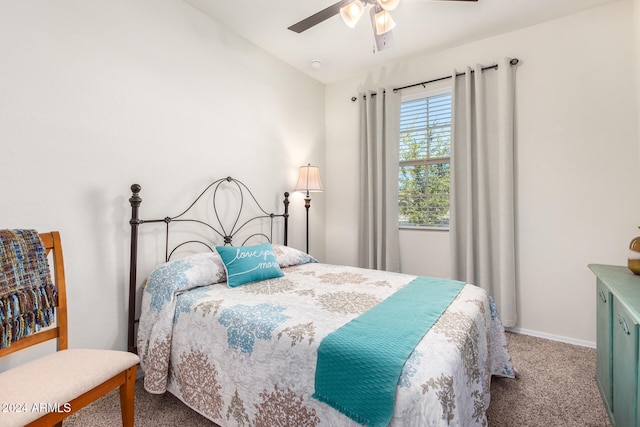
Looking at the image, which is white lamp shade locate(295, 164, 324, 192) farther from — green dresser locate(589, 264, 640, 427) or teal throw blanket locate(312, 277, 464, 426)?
green dresser locate(589, 264, 640, 427)

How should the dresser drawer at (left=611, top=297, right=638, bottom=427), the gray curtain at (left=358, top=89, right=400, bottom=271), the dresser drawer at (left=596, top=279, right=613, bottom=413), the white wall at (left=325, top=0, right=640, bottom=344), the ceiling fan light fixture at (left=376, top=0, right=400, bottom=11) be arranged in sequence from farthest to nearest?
the gray curtain at (left=358, top=89, right=400, bottom=271) → the white wall at (left=325, top=0, right=640, bottom=344) → the ceiling fan light fixture at (left=376, top=0, right=400, bottom=11) → the dresser drawer at (left=596, top=279, right=613, bottom=413) → the dresser drawer at (left=611, top=297, right=638, bottom=427)

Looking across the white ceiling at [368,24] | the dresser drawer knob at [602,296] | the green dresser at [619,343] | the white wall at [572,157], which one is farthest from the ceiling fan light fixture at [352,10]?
the dresser drawer knob at [602,296]

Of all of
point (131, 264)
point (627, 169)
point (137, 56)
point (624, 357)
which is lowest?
point (624, 357)

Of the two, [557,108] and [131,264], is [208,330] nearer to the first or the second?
[131,264]

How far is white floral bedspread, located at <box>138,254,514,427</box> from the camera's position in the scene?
3.53ft

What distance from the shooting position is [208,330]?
155 centimetres

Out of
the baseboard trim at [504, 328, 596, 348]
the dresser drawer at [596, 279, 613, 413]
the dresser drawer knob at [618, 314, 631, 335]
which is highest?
the dresser drawer knob at [618, 314, 631, 335]

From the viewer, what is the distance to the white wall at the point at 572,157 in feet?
7.80

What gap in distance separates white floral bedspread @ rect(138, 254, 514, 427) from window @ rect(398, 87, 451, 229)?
4.54ft

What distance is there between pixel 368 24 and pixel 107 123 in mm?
2168

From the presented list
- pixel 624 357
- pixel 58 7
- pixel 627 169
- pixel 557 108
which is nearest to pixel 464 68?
pixel 557 108

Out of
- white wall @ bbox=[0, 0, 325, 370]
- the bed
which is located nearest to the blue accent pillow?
the bed

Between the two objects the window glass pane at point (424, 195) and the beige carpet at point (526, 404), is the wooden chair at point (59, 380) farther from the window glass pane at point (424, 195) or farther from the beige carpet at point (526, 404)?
the window glass pane at point (424, 195)

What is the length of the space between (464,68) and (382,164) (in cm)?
120
